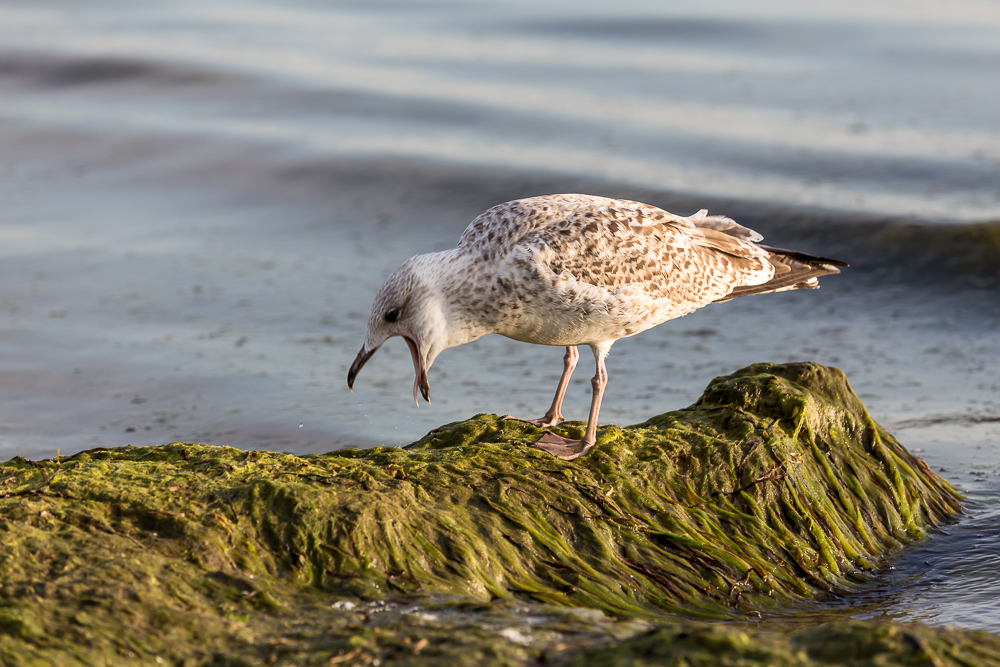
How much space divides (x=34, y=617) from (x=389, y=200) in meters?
9.01

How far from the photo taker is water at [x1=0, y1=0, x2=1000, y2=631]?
23.7 ft

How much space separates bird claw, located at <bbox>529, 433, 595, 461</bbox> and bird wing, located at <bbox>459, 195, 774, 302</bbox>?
2.51ft

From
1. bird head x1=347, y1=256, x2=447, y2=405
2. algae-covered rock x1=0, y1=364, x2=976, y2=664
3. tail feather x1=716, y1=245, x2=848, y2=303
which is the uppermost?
tail feather x1=716, y1=245, x2=848, y2=303

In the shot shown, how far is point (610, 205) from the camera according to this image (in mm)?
5633

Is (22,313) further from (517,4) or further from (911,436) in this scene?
(517,4)

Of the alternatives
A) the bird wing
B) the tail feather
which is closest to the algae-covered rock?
the bird wing

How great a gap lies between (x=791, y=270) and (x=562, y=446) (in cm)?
205

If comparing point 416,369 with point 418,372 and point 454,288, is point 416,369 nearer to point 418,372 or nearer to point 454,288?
point 418,372

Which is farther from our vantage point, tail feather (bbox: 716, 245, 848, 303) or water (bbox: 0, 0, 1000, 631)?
water (bbox: 0, 0, 1000, 631)

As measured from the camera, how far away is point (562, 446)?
4902 millimetres

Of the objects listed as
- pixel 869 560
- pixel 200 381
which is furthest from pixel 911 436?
pixel 200 381

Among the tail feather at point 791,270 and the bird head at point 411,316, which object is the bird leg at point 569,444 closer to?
the bird head at point 411,316

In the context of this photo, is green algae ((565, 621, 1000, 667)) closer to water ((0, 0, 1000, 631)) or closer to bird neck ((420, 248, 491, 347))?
water ((0, 0, 1000, 631))

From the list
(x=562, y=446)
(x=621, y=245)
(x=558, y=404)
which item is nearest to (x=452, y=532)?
(x=562, y=446)
